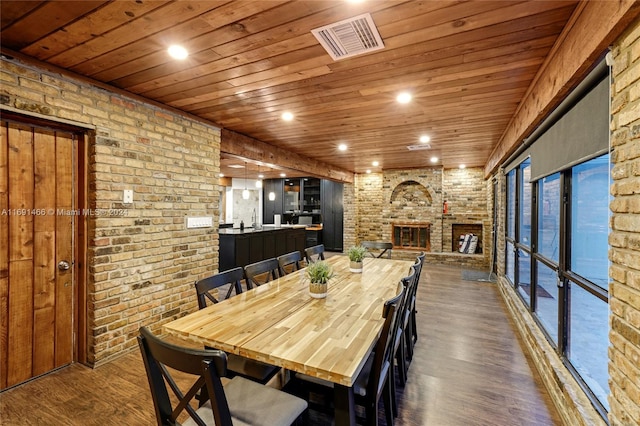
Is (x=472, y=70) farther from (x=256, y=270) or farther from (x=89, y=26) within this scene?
(x=89, y=26)

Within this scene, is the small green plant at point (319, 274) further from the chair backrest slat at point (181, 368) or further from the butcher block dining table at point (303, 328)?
the chair backrest slat at point (181, 368)

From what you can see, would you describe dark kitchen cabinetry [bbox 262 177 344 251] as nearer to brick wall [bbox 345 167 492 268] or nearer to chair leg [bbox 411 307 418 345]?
brick wall [bbox 345 167 492 268]

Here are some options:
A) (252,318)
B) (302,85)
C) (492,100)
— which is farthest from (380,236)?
(252,318)

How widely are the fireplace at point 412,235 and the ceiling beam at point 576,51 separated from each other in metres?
5.26

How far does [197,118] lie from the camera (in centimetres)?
338

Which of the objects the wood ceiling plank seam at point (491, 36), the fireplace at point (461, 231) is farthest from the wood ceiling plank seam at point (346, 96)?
the fireplace at point (461, 231)

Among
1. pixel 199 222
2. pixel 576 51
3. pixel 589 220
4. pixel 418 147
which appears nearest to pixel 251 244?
pixel 199 222

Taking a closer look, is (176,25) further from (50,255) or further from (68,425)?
(68,425)

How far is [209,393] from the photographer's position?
1.06 metres

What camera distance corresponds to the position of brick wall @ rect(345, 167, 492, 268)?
7375mm

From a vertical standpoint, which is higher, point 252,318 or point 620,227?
point 620,227

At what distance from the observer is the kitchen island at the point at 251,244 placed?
5.36 meters

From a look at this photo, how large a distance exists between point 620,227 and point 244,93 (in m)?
2.72

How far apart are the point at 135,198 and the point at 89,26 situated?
57.6 inches
